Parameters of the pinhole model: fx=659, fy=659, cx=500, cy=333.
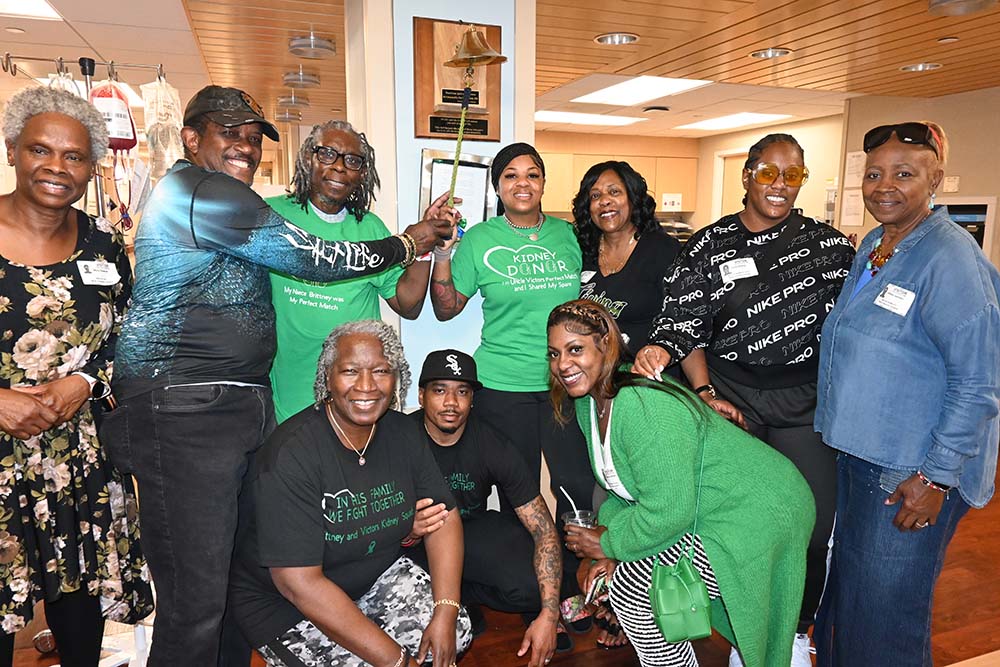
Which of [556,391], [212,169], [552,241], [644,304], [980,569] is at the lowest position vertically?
[980,569]

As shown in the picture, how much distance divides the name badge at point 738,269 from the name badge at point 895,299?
1.39 ft

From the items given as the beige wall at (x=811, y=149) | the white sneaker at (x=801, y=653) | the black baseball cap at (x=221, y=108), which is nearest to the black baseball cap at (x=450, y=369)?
the black baseball cap at (x=221, y=108)

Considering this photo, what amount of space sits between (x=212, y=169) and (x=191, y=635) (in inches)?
46.5

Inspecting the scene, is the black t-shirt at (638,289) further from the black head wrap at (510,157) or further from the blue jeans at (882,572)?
the blue jeans at (882,572)

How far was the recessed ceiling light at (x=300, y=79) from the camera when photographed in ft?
17.6

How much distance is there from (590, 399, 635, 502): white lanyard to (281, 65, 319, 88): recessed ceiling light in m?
4.41

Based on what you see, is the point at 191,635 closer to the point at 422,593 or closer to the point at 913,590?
the point at 422,593

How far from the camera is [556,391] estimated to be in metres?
2.08

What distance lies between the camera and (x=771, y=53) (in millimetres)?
4844

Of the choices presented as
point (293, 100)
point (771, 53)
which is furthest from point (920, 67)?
point (293, 100)

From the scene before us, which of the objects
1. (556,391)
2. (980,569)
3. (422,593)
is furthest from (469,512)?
(980,569)

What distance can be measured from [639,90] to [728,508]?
5726 mm

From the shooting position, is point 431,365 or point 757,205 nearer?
point 757,205

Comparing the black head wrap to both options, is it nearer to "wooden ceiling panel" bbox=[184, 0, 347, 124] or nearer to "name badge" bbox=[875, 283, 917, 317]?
"name badge" bbox=[875, 283, 917, 317]
